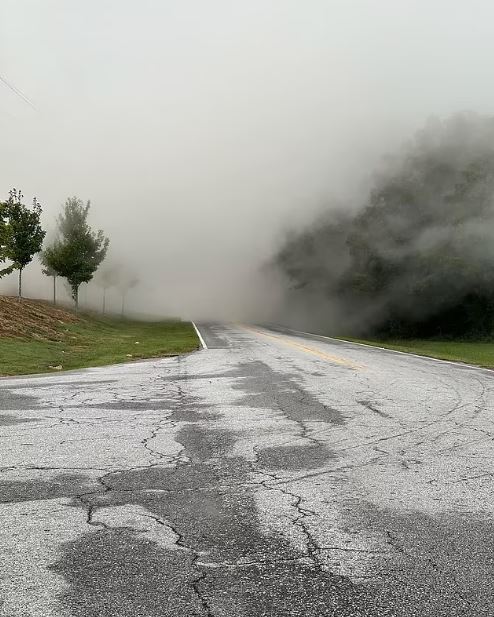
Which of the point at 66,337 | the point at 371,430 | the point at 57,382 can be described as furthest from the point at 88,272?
the point at 371,430

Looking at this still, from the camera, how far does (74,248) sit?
40406 millimetres

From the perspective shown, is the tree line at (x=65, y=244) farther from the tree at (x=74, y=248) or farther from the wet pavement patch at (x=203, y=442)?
the wet pavement patch at (x=203, y=442)

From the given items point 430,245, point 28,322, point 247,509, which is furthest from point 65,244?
point 247,509

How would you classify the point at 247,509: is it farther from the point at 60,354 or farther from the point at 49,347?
the point at 49,347

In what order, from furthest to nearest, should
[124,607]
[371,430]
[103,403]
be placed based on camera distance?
[103,403], [371,430], [124,607]

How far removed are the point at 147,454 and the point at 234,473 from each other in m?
1.21

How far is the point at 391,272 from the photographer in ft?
146

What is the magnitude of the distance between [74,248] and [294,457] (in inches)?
1465

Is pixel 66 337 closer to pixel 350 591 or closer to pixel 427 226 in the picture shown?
pixel 350 591

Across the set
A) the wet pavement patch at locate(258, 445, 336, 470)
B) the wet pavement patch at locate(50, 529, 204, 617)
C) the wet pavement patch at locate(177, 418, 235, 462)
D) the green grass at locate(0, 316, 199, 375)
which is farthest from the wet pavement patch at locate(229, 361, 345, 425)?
the green grass at locate(0, 316, 199, 375)

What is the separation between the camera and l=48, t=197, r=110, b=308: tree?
40.3m

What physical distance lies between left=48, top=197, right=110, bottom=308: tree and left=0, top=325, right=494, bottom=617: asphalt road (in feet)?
107

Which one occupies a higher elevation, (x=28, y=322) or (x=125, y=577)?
(x=28, y=322)

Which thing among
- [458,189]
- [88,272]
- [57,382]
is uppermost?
[458,189]
